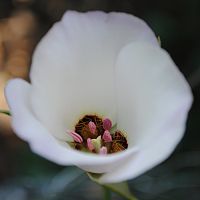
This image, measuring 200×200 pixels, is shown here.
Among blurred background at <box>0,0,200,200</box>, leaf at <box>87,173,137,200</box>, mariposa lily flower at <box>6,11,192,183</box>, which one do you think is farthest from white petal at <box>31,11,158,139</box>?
blurred background at <box>0,0,200,200</box>

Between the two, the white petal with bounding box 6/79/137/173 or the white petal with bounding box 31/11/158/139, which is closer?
the white petal with bounding box 6/79/137/173

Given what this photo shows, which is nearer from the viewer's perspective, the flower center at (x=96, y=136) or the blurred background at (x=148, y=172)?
the flower center at (x=96, y=136)

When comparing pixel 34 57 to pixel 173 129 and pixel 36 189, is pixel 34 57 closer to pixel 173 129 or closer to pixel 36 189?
pixel 173 129

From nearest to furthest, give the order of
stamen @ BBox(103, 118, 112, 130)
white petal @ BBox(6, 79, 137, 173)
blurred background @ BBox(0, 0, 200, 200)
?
white petal @ BBox(6, 79, 137, 173)
stamen @ BBox(103, 118, 112, 130)
blurred background @ BBox(0, 0, 200, 200)

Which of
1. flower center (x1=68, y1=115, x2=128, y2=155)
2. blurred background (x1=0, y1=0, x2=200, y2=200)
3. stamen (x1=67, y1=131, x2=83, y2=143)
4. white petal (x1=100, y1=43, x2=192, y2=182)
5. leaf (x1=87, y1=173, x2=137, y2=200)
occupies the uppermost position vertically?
white petal (x1=100, y1=43, x2=192, y2=182)

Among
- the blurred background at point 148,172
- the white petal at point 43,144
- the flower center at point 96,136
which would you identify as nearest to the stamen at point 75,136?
the flower center at point 96,136

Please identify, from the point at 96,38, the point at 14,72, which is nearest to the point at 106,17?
the point at 96,38

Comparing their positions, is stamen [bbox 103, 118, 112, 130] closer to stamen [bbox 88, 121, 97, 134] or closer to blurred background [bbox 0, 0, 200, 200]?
stamen [bbox 88, 121, 97, 134]

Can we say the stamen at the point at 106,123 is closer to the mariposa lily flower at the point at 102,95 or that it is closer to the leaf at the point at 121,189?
the mariposa lily flower at the point at 102,95
